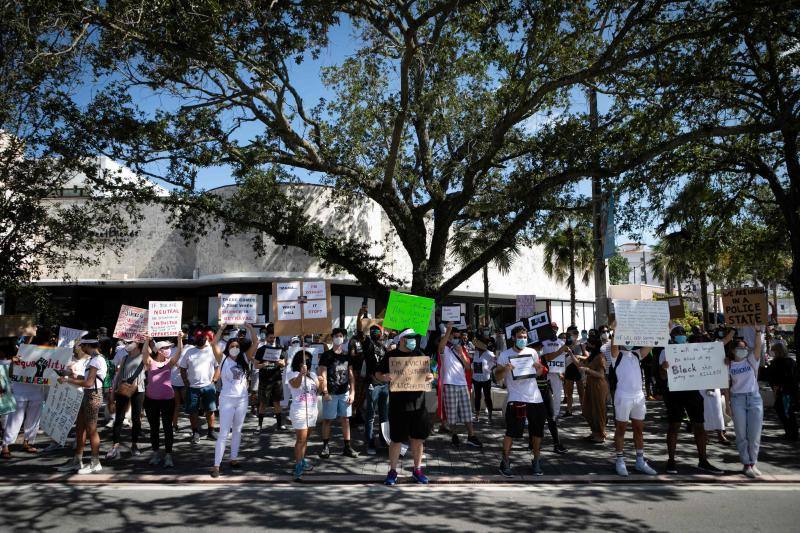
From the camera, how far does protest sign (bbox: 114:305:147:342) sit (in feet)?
26.6

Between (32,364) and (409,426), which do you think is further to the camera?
(32,364)

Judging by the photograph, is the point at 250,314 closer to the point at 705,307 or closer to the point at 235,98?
the point at 235,98

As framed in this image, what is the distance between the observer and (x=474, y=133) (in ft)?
46.8

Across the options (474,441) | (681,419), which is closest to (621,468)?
(681,419)

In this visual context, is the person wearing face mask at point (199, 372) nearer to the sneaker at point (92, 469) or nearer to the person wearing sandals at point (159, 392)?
the person wearing sandals at point (159, 392)

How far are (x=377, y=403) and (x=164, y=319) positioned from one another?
349cm

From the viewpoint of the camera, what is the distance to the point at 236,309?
860cm

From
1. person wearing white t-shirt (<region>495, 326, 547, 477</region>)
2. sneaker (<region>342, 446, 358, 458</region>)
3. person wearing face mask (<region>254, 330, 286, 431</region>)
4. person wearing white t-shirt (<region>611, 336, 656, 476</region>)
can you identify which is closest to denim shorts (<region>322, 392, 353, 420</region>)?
sneaker (<region>342, 446, 358, 458</region>)

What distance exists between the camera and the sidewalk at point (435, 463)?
744 centimetres

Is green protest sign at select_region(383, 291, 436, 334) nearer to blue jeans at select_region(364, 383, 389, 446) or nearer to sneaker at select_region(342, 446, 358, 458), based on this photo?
blue jeans at select_region(364, 383, 389, 446)

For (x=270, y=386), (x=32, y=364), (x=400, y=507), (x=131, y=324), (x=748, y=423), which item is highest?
(x=131, y=324)

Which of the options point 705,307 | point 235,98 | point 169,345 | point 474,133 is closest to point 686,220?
point 474,133

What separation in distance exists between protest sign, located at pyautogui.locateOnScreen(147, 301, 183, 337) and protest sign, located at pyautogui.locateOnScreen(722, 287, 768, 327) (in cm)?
865

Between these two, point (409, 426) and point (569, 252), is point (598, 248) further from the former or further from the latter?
point (569, 252)
